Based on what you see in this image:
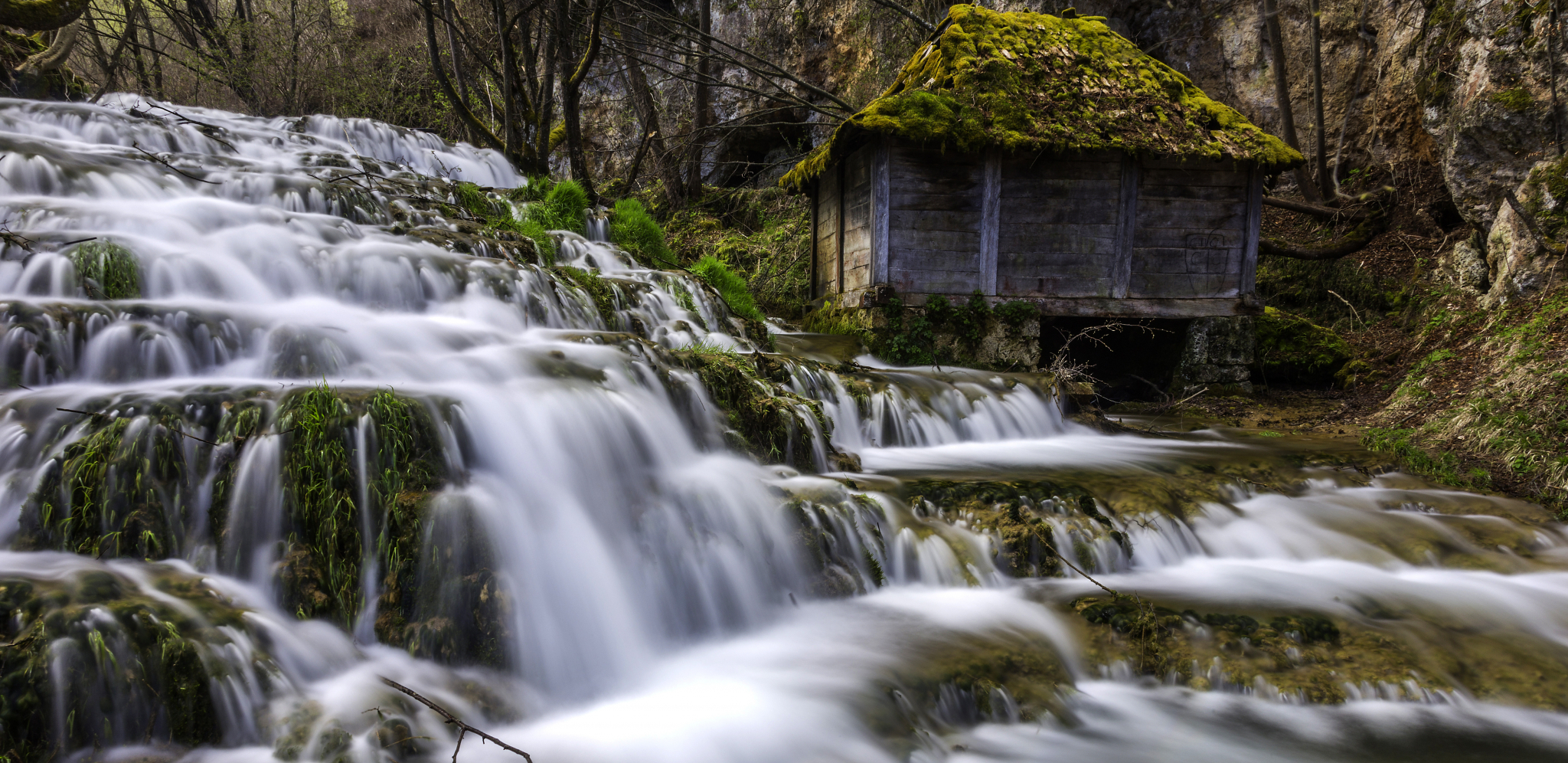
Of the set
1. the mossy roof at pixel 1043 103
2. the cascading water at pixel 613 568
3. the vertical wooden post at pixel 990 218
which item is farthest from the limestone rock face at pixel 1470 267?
the vertical wooden post at pixel 990 218

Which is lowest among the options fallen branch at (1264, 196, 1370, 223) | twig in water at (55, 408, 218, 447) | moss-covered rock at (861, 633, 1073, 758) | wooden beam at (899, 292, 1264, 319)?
moss-covered rock at (861, 633, 1073, 758)

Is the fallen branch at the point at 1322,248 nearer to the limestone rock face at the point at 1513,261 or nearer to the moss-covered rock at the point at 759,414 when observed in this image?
the limestone rock face at the point at 1513,261

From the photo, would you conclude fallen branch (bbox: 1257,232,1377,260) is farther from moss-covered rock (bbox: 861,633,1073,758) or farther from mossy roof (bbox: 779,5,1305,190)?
moss-covered rock (bbox: 861,633,1073,758)

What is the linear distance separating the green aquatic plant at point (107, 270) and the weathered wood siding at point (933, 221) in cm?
623

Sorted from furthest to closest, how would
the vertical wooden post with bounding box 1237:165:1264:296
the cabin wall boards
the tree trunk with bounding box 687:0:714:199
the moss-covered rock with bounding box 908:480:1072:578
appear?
the tree trunk with bounding box 687:0:714:199 → the vertical wooden post with bounding box 1237:165:1264:296 → the cabin wall boards → the moss-covered rock with bounding box 908:480:1072:578

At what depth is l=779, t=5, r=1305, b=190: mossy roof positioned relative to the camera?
25.7 ft

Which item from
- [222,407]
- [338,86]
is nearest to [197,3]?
[338,86]

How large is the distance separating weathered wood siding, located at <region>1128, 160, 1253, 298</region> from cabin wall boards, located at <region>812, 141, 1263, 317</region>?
12mm

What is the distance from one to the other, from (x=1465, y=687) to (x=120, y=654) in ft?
14.9

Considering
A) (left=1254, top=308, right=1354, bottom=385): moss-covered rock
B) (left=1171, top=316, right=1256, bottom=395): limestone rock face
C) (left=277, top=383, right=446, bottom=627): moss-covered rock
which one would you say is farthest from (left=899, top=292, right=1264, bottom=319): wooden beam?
(left=277, top=383, right=446, bottom=627): moss-covered rock

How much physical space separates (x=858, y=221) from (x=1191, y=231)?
367cm

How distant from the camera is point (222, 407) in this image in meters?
3.09

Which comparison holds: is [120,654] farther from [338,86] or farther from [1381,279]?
[338,86]

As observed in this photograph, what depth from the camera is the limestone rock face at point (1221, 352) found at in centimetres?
866
